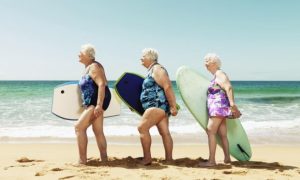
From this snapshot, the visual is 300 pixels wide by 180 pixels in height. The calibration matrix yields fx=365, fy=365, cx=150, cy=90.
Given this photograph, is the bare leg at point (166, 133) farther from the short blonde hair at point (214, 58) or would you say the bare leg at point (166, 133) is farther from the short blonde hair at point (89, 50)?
the short blonde hair at point (89, 50)

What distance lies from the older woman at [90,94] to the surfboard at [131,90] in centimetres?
35

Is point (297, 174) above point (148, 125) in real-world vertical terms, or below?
below

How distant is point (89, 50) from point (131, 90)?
0.83m

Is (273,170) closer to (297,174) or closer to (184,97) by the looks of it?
(297,174)

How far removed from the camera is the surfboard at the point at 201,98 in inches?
201

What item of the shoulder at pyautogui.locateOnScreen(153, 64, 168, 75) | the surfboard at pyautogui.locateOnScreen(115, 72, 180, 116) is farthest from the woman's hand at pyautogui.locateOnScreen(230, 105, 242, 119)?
the shoulder at pyautogui.locateOnScreen(153, 64, 168, 75)

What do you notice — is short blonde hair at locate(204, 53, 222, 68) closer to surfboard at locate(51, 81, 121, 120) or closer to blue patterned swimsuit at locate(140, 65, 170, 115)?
blue patterned swimsuit at locate(140, 65, 170, 115)

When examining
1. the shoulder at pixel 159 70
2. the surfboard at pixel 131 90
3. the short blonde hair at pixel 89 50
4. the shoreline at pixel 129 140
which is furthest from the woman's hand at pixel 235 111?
the shoreline at pixel 129 140

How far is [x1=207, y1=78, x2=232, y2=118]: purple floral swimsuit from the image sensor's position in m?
4.69

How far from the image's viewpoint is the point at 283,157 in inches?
241

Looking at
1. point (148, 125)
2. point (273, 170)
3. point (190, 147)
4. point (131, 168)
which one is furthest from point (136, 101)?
point (190, 147)

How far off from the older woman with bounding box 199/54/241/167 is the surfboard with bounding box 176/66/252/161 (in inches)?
10.7

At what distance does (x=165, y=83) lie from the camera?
15.1 ft

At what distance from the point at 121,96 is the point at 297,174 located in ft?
8.18
